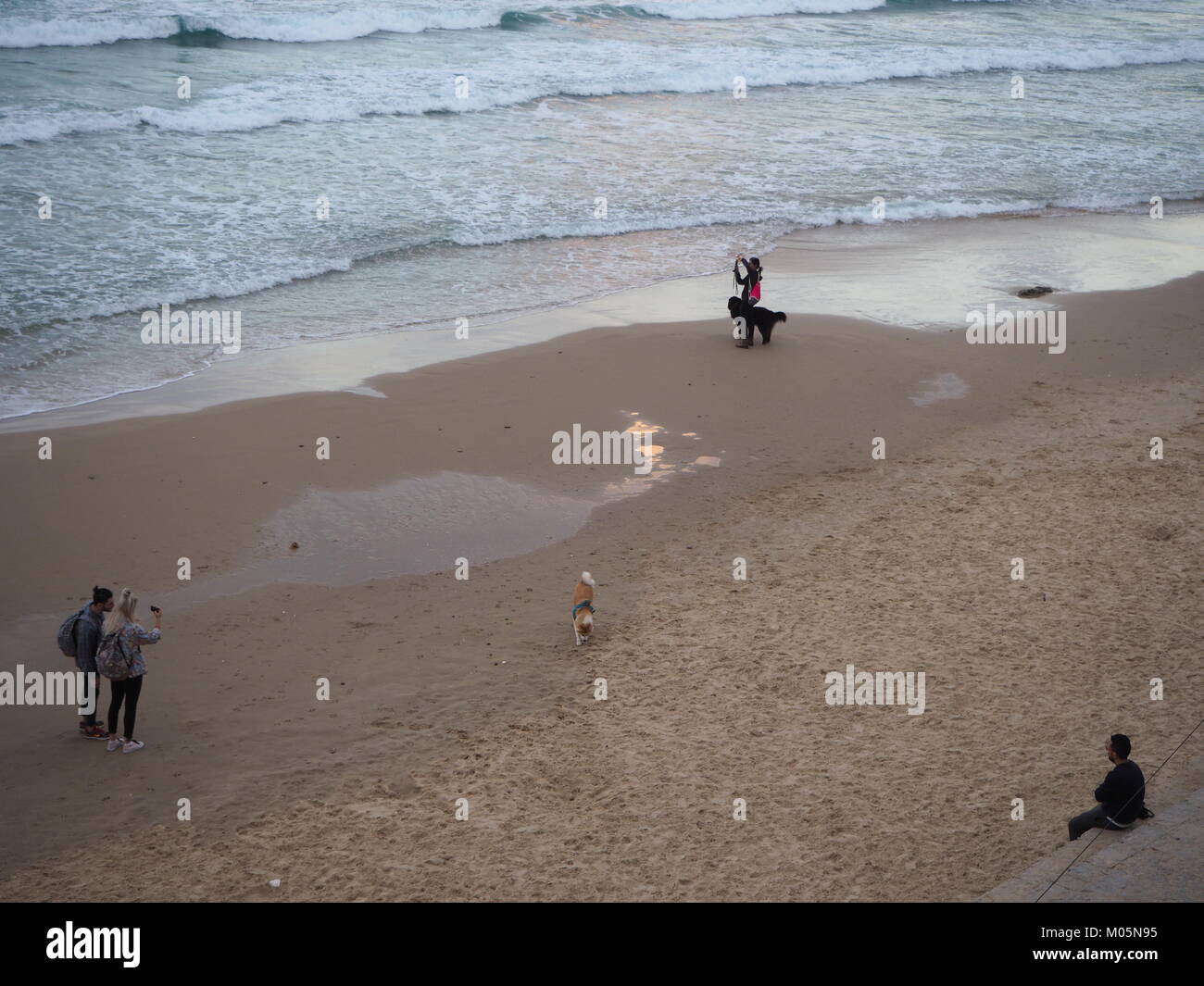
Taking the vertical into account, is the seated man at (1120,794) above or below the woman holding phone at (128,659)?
below

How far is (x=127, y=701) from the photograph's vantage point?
8.14 meters

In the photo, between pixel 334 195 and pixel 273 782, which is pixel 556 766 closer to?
pixel 273 782

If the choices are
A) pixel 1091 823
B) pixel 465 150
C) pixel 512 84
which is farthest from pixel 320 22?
pixel 1091 823

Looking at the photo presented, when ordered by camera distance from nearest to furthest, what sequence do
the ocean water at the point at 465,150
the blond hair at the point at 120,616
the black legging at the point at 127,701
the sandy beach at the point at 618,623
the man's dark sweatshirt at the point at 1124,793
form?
1. the man's dark sweatshirt at the point at 1124,793
2. the sandy beach at the point at 618,623
3. the blond hair at the point at 120,616
4. the black legging at the point at 127,701
5. the ocean water at the point at 465,150

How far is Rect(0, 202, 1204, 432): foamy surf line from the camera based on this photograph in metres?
14.0

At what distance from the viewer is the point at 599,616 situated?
10.1 metres

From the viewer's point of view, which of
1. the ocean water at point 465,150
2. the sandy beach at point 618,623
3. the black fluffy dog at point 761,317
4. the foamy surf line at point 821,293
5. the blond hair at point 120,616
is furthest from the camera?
the ocean water at point 465,150

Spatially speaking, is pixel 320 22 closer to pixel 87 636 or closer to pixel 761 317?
pixel 761 317

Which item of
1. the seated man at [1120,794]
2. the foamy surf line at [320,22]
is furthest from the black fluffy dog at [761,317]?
the foamy surf line at [320,22]

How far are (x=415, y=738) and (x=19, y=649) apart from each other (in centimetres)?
339

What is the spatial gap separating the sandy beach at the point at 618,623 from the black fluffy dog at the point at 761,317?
0.97 feet

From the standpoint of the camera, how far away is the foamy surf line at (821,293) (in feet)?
45.9

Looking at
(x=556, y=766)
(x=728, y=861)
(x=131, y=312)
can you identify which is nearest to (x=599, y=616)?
(x=556, y=766)

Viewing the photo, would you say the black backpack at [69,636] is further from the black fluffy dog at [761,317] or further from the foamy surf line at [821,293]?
the black fluffy dog at [761,317]
